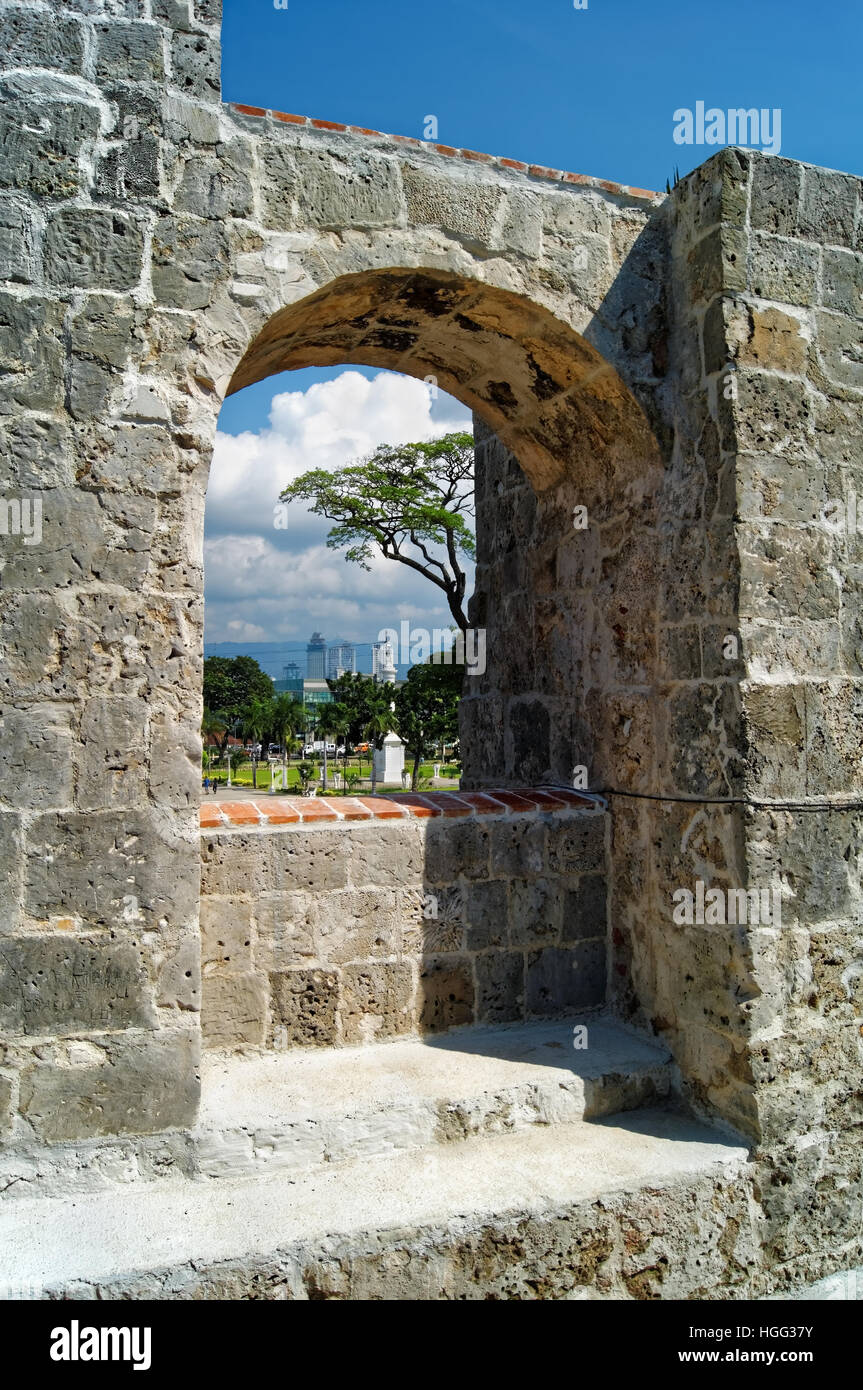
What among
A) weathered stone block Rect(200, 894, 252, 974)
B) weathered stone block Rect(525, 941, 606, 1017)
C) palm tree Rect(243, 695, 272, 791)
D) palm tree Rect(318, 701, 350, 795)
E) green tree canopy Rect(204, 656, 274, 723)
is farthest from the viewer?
green tree canopy Rect(204, 656, 274, 723)

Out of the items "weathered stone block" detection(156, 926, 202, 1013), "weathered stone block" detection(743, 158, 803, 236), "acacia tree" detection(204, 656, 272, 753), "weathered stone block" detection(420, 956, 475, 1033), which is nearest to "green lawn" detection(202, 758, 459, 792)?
"acacia tree" detection(204, 656, 272, 753)

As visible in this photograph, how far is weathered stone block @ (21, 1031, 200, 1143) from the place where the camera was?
2.55 m

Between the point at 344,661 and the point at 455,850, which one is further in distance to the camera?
the point at 344,661

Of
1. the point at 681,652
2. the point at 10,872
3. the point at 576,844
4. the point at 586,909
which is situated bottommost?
the point at 586,909

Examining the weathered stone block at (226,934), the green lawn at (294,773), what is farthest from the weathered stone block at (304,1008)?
the green lawn at (294,773)

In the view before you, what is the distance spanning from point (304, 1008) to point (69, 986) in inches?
35.3

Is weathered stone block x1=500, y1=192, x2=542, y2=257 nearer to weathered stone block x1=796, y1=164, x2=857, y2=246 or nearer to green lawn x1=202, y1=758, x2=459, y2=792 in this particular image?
weathered stone block x1=796, y1=164, x2=857, y2=246

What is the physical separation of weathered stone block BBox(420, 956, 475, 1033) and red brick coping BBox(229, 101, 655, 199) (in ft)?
9.87

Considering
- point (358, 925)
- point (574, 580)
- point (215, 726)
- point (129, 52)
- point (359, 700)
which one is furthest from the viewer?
point (215, 726)

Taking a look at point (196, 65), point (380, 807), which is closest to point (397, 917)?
point (380, 807)

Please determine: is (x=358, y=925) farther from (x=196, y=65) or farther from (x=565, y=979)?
(x=196, y=65)

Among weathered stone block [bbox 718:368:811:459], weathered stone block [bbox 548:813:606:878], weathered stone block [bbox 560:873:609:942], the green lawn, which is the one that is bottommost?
the green lawn

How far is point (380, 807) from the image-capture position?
3447 mm
